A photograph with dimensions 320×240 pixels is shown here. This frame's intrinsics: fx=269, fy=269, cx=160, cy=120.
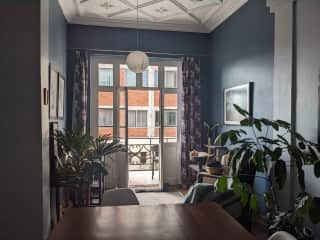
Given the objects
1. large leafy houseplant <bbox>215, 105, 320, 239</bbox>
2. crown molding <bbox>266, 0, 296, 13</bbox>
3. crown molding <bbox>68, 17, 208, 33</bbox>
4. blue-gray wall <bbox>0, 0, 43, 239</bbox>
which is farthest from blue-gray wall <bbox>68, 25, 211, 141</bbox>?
large leafy houseplant <bbox>215, 105, 320, 239</bbox>

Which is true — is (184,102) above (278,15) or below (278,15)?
below

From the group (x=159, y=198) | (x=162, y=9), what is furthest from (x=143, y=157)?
(x=162, y=9)

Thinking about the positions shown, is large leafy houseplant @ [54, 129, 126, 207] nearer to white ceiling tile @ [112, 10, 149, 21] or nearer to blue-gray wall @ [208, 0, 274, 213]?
blue-gray wall @ [208, 0, 274, 213]

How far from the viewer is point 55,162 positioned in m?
3.26

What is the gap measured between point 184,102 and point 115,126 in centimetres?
146

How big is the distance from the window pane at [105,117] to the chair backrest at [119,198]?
10.1 ft

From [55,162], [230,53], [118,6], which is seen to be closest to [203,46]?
[230,53]

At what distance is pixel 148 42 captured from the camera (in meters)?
5.28

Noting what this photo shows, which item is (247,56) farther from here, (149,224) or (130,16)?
(149,224)

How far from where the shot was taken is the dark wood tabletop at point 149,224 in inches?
61.9

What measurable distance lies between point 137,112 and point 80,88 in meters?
1.20

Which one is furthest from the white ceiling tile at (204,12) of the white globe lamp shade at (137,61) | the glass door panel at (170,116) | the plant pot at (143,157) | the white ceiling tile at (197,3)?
the plant pot at (143,157)

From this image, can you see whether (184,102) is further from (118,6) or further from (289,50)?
(289,50)

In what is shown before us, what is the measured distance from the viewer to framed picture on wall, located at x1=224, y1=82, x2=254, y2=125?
386cm
